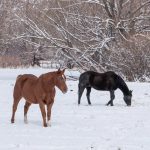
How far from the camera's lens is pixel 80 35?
94.7ft

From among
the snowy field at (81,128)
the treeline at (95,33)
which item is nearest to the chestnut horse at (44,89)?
the snowy field at (81,128)

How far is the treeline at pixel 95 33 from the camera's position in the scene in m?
26.4

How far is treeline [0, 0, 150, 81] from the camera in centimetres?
2638

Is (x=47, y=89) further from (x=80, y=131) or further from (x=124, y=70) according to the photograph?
(x=124, y=70)

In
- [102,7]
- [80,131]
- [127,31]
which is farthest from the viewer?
[102,7]

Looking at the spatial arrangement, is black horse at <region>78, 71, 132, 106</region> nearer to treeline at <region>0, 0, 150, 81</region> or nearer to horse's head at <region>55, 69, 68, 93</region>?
horse's head at <region>55, 69, 68, 93</region>

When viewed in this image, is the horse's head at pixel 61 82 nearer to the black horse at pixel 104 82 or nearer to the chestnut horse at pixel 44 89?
the chestnut horse at pixel 44 89

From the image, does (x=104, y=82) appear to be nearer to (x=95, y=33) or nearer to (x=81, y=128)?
(x=81, y=128)

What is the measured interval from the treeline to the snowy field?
989 cm

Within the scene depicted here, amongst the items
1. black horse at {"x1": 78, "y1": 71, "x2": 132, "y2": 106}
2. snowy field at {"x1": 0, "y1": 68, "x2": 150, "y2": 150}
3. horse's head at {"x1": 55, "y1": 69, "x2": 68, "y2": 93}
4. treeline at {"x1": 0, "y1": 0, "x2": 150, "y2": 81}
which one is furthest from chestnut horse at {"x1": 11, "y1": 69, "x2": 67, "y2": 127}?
treeline at {"x1": 0, "y1": 0, "x2": 150, "y2": 81}

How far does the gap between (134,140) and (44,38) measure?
19622 mm

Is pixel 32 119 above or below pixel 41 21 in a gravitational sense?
below

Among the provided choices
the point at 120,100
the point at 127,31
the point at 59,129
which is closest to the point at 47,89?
the point at 59,129

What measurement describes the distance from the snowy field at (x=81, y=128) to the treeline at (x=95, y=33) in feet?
32.5
